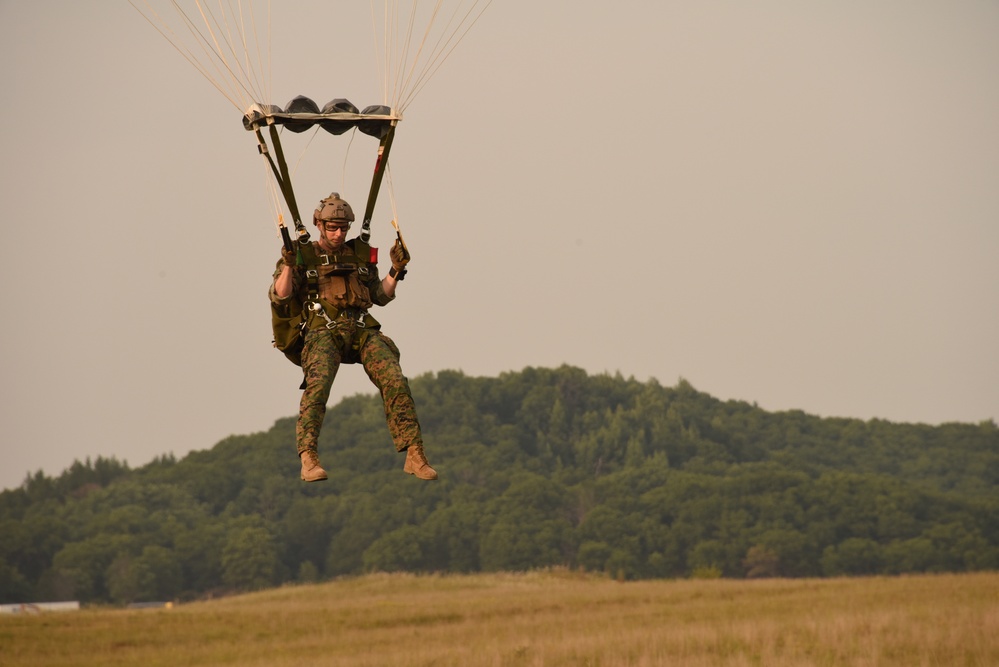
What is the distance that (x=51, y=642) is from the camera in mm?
57281

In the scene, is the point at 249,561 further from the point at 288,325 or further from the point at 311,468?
the point at 311,468

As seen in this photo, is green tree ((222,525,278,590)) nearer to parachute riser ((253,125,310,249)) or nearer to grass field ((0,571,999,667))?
grass field ((0,571,999,667))

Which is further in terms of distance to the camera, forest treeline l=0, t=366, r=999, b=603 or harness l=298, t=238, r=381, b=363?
forest treeline l=0, t=366, r=999, b=603

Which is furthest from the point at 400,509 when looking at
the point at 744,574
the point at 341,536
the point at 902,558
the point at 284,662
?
the point at 284,662

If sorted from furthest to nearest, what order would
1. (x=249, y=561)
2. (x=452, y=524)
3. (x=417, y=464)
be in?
(x=452, y=524)
(x=249, y=561)
(x=417, y=464)

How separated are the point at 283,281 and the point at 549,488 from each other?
14797 cm

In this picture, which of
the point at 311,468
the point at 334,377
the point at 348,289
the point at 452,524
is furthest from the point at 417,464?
the point at 452,524

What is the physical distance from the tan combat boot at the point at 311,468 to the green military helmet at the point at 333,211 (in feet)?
8.01

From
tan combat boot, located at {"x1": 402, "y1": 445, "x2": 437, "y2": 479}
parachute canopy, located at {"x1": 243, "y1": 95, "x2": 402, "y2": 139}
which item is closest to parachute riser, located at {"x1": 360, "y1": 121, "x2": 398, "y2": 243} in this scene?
parachute canopy, located at {"x1": 243, "y1": 95, "x2": 402, "y2": 139}

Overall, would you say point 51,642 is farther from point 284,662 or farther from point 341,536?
point 341,536

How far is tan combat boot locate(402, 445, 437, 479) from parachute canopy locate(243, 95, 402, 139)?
3359 mm

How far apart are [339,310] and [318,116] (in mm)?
Result: 2055

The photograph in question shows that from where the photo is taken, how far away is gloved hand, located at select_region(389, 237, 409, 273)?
50.0 feet

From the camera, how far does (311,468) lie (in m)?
14.3
